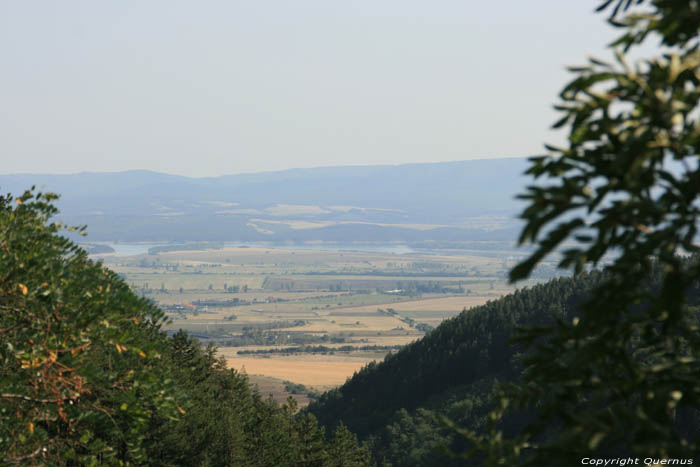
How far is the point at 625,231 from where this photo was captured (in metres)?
4.95

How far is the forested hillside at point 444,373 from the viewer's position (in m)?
103

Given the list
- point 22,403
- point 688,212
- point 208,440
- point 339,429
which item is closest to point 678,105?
point 688,212

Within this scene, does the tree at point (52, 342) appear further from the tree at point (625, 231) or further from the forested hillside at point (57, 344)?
the tree at point (625, 231)

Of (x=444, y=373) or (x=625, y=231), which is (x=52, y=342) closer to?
(x=625, y=231)

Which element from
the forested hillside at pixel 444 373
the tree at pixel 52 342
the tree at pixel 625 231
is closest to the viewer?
the tree at pixel 625 231

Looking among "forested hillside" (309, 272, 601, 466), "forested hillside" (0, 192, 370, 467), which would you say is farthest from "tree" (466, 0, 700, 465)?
"forested hillside" (309, 272, 601, 466)

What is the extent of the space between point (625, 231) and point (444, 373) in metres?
118

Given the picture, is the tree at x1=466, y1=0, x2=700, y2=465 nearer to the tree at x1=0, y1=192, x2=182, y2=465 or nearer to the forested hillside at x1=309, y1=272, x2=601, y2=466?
the tree at x1=0, y1=192, x2=182, y2=465

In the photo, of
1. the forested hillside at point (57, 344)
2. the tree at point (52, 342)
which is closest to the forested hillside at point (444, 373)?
the forested hillside at point (57, 344)

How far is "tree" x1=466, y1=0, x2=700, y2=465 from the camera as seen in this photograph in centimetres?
467

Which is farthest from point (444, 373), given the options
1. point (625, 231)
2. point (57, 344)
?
point (625, 231)

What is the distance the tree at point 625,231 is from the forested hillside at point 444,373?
303ft

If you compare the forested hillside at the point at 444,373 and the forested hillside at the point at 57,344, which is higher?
the forested hillside at the point at 57,344

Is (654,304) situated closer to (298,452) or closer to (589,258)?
(589,258)
